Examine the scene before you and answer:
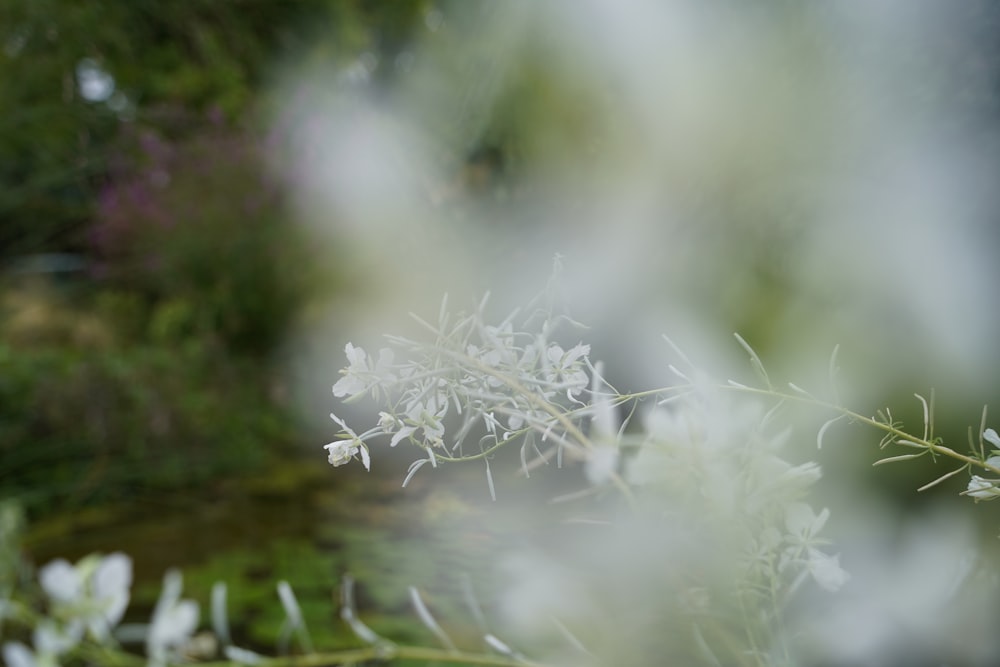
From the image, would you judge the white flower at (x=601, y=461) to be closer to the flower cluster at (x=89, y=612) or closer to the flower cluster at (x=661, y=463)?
the flower cluster at (x=661, y=463)

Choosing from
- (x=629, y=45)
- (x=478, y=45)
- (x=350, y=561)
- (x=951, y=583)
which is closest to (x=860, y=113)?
(x=629, y=45)

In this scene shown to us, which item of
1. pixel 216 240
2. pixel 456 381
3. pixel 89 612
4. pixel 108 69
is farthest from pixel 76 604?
pixel 108 69

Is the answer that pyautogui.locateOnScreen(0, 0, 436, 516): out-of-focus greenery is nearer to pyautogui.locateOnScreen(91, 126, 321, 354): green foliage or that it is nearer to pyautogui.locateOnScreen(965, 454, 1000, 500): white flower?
pyautogui.locateOnScreen(91, 126, 321, 354): green foliage

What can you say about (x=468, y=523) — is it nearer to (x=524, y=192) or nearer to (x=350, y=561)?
(x=524, y=192)

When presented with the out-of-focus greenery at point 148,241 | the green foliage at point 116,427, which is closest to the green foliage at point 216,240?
the out-of-focus greenery at point 148,241

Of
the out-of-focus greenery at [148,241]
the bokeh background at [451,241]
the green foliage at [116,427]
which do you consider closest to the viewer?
the bokeh background at [451,241]

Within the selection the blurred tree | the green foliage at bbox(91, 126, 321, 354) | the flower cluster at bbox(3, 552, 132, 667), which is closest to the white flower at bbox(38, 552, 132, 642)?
the flower cluster at bbox(3, 552, 132, 667)

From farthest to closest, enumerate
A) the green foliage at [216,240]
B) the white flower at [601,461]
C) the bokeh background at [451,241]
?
the green foliage at [216,240] < the bokeh background at [451,241] < the white flower at [601,461]

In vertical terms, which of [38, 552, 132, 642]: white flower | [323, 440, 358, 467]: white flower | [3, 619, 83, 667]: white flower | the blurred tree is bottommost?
[3, 619, 83, 667]: white flower
